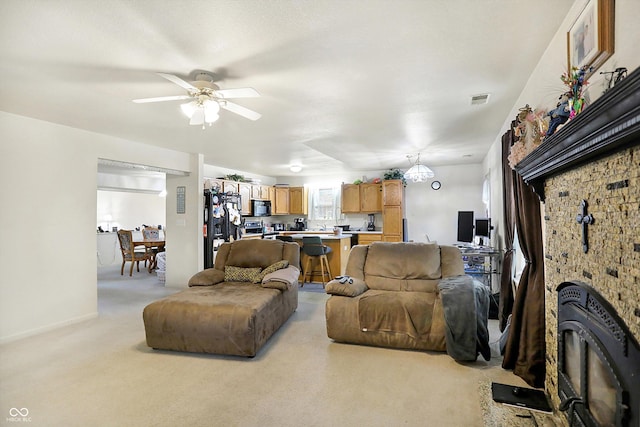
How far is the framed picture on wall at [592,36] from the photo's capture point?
1.43 m

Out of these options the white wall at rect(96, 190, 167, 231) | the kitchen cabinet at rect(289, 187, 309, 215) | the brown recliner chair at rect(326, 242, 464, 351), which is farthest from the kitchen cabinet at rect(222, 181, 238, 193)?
the white wall at rect(96, 190, 167, 231)

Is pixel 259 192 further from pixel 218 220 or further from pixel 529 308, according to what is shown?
pixel 529 308

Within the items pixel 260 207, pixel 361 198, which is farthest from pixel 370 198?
pixel 260 207

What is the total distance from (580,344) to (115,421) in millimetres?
2662

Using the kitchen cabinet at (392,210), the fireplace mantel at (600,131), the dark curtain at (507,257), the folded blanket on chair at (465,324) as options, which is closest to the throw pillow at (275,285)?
the folded blanket on chair at (465,324)

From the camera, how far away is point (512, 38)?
2.11 metres

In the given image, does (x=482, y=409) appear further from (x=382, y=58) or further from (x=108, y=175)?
(x=108, y=175)

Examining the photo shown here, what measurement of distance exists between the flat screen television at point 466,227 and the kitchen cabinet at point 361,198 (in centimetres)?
232

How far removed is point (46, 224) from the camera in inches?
148

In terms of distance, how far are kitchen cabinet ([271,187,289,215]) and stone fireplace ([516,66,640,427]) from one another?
7.07 m

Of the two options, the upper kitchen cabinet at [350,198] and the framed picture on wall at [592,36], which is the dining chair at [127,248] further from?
the framed picture on wall at [592,36]

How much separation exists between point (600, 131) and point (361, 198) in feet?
22.7

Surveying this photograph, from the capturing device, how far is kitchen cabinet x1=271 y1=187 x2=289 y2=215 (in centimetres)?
859

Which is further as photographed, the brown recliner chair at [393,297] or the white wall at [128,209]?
the white wall at [128,209]
